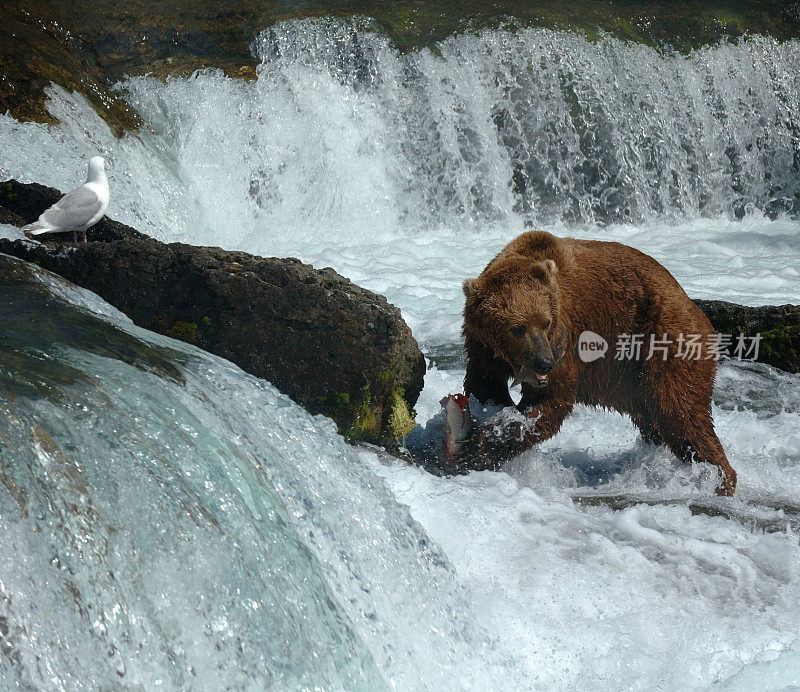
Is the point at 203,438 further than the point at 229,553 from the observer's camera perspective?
Yes

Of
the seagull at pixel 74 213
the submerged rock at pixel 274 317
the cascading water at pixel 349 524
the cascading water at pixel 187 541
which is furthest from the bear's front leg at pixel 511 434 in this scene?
the seagull at pixel 74 213

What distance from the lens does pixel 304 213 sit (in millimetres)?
10227

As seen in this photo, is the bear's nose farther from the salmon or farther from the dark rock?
the dark rock

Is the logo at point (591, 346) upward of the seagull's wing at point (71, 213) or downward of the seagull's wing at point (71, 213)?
downward

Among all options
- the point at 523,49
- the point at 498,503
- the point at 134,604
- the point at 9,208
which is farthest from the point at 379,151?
the point at 134,604

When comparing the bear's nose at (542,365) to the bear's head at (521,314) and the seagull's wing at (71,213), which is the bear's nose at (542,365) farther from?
the seagull's wing at (71,213)

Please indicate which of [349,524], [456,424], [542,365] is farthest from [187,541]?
[456,424]

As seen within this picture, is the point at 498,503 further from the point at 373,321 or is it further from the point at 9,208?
the point at 9,208

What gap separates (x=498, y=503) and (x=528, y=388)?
628 mm

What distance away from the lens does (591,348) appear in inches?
174

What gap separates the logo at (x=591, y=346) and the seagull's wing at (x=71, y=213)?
9.72 feet

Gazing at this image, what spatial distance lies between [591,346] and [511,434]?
0.60m

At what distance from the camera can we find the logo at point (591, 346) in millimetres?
4395

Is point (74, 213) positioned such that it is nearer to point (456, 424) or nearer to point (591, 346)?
point (456, 424)
